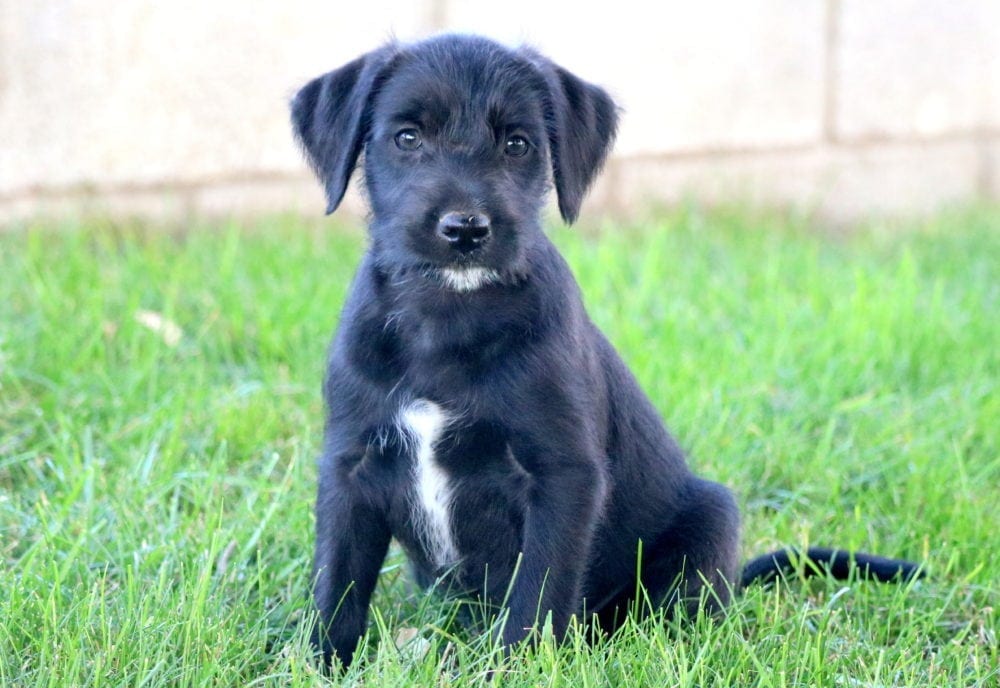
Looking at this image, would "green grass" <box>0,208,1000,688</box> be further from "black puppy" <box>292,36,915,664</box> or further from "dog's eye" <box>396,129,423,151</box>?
"dog's eye" <box>396,129,423,151</box>

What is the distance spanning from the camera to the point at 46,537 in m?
2.95

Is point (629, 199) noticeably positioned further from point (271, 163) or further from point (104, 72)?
point (104, 72)

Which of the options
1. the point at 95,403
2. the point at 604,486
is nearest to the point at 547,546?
the point at 604,486

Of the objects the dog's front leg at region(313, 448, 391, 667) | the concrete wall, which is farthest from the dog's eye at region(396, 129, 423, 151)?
the concrete wall

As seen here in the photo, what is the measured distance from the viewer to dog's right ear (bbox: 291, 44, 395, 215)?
9.52 feet

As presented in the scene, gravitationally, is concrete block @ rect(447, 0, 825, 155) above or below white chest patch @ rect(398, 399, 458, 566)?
above

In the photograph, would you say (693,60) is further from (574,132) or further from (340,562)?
(340,562)

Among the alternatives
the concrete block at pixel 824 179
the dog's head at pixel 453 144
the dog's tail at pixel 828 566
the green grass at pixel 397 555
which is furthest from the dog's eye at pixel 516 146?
the concrete block at pixel 824 179

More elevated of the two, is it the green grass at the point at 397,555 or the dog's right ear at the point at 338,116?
the dog's right ear at the point at 338,116

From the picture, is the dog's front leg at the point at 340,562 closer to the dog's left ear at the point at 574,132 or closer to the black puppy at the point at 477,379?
the black puppy at the point at 477,379

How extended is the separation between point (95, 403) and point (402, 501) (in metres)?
1.66

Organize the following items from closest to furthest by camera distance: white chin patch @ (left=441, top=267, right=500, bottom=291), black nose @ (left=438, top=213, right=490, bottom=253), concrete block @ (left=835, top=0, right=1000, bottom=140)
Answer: black nose @ (left=438, top=213, right=490, bottom=253) → white chin patch @ (left=441, top=267, right=500, bottom=291) → concrete block @ (left=835, top=0, right=1000, bottom=140)

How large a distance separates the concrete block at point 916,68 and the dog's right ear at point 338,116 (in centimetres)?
499

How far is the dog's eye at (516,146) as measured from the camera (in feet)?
9.31
